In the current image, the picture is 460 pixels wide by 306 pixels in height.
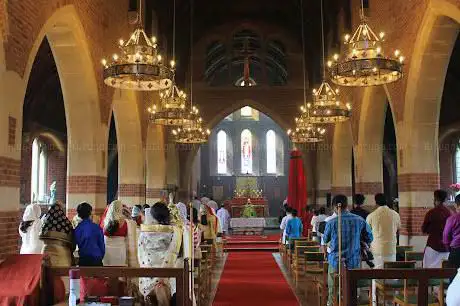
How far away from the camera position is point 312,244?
41.1 ft

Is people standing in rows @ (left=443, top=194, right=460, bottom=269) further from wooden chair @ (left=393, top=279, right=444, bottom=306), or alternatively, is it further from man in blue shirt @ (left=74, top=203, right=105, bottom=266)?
man in blue shirt @ (left=74, top=203, right=105, bottom=266)

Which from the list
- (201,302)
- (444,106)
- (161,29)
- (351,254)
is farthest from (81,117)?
(444,106)

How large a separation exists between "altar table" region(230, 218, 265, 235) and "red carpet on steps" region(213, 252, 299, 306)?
747 centimetres

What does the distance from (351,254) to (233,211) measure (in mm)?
20294

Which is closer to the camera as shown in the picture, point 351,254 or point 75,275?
point 75,275

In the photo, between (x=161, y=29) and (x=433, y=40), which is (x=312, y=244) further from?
(x=161, y=29)

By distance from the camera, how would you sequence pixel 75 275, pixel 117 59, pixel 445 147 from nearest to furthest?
pixel 75 275
pixel 117 59
pixel 445 147

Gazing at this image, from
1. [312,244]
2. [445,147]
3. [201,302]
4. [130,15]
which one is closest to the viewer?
[201,302]

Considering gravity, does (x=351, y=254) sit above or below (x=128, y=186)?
below

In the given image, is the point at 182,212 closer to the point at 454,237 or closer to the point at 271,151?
the point at 454,237

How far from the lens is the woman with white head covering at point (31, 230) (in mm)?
8305

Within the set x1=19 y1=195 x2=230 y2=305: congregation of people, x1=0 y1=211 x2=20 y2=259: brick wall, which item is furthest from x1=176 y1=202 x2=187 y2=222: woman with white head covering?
x1=0 y1=211 x2=20 y2=259: brick wall

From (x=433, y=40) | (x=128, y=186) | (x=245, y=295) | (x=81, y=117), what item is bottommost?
(x=245, y=295)

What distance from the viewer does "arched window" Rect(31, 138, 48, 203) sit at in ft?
76.5
